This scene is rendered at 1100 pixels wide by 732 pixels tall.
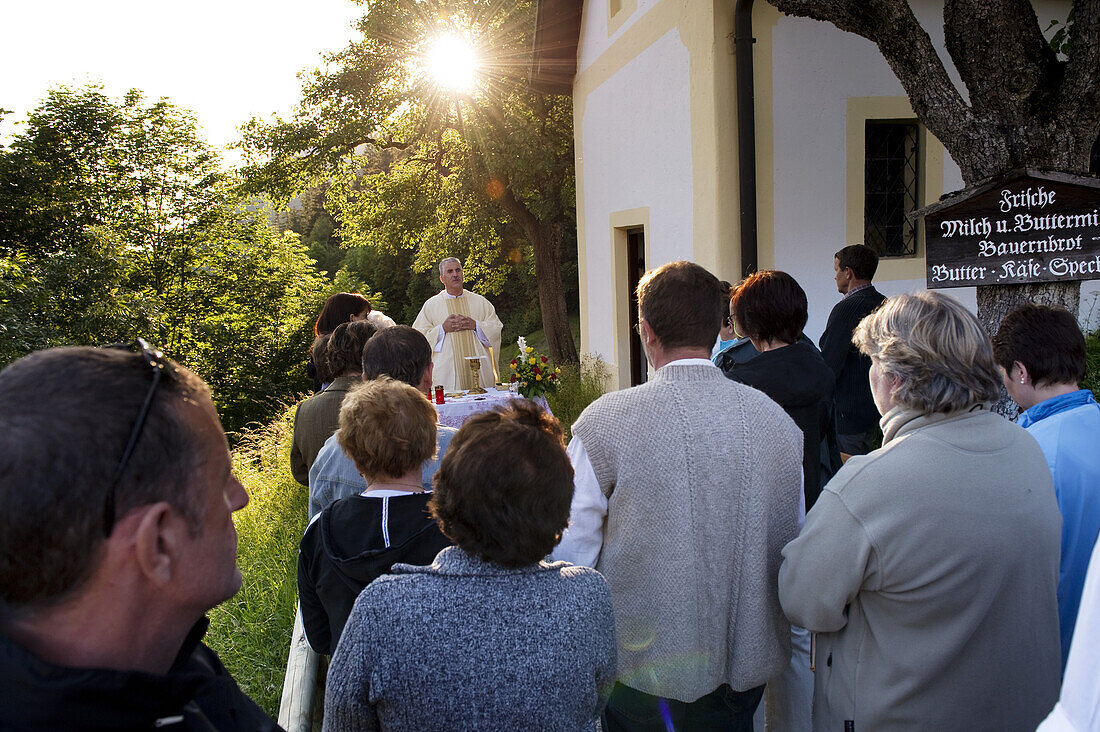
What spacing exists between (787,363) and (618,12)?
741 centimetres

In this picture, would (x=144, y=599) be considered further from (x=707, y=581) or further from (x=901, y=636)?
(x=901, y=636)

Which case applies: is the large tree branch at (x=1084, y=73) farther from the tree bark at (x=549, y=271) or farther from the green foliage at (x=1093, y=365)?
the tree bark at (x=549, y=271)

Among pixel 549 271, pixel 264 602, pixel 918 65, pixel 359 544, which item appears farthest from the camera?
pixel 549 271

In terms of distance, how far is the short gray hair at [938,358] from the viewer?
1.86 m

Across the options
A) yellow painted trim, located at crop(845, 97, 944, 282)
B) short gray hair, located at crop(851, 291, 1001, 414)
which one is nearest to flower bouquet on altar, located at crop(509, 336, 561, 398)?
yellow painted trim, located at crop(845, 97, 944, 282)

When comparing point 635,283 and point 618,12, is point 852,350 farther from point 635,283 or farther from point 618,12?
point 618,12

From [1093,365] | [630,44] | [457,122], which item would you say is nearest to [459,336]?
[630,44]

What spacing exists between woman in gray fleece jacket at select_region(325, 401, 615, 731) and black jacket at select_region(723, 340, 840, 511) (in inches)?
73.6

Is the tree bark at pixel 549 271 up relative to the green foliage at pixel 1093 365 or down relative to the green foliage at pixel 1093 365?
up

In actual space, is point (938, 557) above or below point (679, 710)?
above

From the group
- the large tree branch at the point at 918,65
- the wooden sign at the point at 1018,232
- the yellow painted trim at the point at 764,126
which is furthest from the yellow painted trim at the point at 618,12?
the wooden sign at the point at 1018,232

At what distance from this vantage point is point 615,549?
81.4 inches

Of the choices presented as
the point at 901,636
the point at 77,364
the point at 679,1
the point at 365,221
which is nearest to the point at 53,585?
the point at 77,364

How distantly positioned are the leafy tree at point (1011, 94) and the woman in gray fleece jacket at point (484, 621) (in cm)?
361
